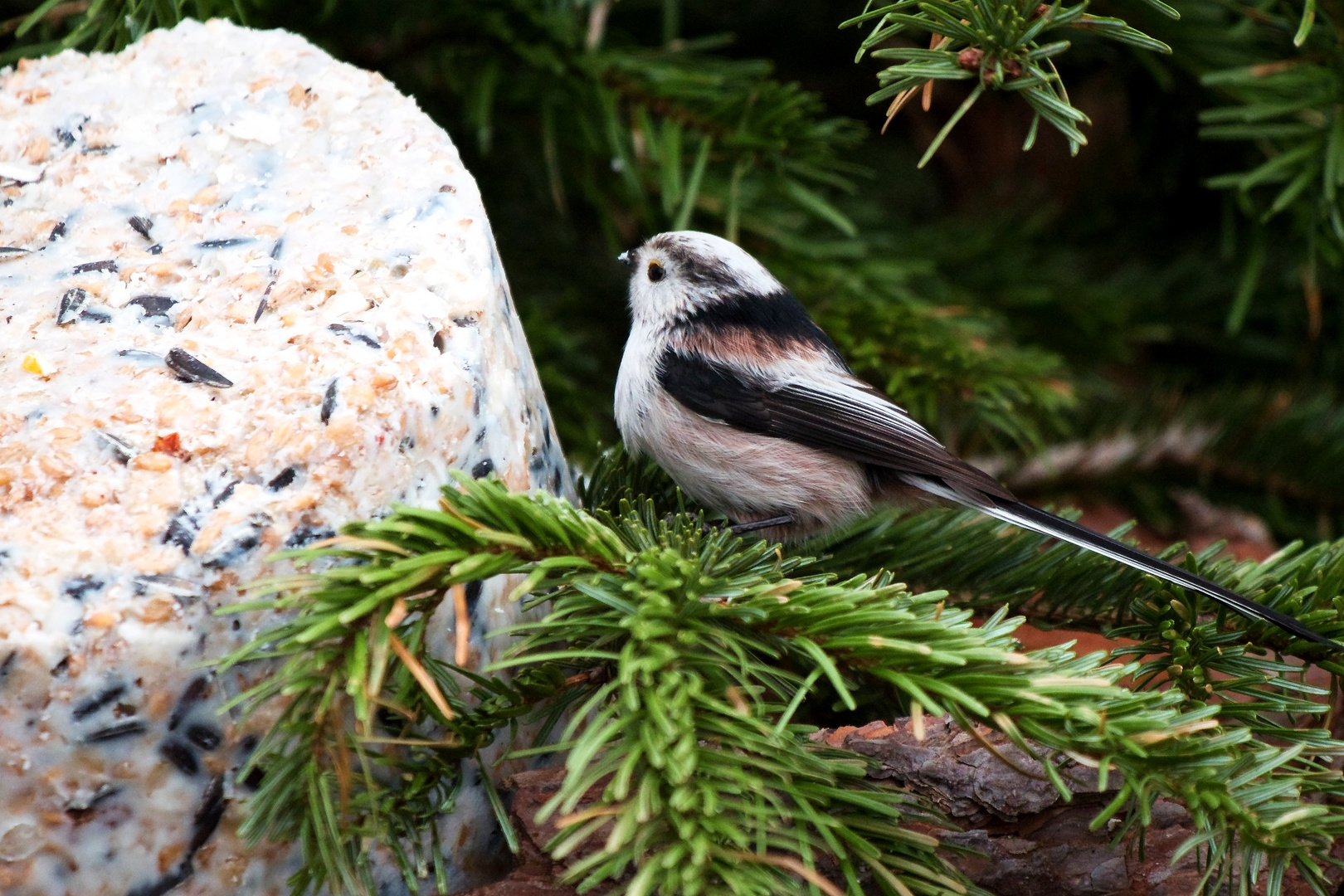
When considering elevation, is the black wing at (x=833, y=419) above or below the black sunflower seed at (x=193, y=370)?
below

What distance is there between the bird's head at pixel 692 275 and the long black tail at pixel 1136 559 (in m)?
0.44

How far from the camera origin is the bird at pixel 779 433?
1312mm

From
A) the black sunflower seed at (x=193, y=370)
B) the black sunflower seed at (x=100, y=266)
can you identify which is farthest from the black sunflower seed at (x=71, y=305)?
the black sunflower seed at (x=193, y=370)

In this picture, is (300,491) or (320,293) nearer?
(300,491)

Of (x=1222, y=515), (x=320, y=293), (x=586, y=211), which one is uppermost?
(x=320, y=293)

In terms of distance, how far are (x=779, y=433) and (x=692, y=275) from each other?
0.98 feet

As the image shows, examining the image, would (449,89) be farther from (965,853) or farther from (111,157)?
(965,853)

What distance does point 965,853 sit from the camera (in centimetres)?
88

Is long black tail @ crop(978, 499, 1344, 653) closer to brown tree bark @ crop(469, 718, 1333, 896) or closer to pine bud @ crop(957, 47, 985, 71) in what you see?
brown tree bark @ crop(469, 718, 1333, 896)

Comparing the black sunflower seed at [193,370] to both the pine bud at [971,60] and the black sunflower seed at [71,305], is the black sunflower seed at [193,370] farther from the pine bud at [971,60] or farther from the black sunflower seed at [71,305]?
the pine bud at [971,60]

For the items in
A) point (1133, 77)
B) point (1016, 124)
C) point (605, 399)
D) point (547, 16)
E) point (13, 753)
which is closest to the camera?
point (13, 753)

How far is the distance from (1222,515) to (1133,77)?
2.60 feet

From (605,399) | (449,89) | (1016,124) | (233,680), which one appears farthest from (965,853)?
(1016,124)

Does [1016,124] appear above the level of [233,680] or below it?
above
